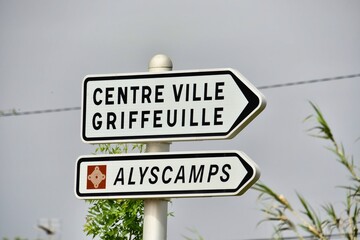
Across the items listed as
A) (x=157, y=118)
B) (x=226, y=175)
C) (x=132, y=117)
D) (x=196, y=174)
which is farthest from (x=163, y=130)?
(x=226, y=175)

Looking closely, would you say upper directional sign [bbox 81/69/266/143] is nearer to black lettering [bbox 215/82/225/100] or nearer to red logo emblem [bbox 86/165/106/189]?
black lettering [bbox 215/82/225/100]

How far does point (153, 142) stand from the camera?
7.84 m

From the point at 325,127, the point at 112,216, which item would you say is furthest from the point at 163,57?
the point at 112,216

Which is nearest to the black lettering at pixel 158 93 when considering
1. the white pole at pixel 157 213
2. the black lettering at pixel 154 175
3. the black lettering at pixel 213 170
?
the white pole at pixel 157 213

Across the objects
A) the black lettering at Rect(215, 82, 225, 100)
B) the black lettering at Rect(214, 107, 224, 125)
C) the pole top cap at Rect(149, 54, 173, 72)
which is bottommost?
the black lettering at Rect(214, 107, 224, 125)

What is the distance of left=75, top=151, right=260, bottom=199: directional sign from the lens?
7.65m

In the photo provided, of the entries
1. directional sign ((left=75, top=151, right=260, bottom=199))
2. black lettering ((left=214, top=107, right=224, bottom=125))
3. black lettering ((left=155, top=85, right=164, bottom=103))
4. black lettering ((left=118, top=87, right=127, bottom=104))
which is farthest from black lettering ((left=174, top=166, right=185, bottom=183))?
Result: black lettering ((left=118, top=87, right=127, bottom=104))

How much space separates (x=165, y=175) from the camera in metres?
7.75

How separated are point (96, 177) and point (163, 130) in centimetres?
52

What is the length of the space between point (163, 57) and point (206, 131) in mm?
546

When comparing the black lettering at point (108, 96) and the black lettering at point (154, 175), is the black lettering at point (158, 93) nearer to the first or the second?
the black lettering at point (108, 96)

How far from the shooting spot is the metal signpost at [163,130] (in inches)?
303

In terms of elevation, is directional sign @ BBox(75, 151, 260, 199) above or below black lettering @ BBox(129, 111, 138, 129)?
below

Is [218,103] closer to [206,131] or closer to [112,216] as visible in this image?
[206,131]
